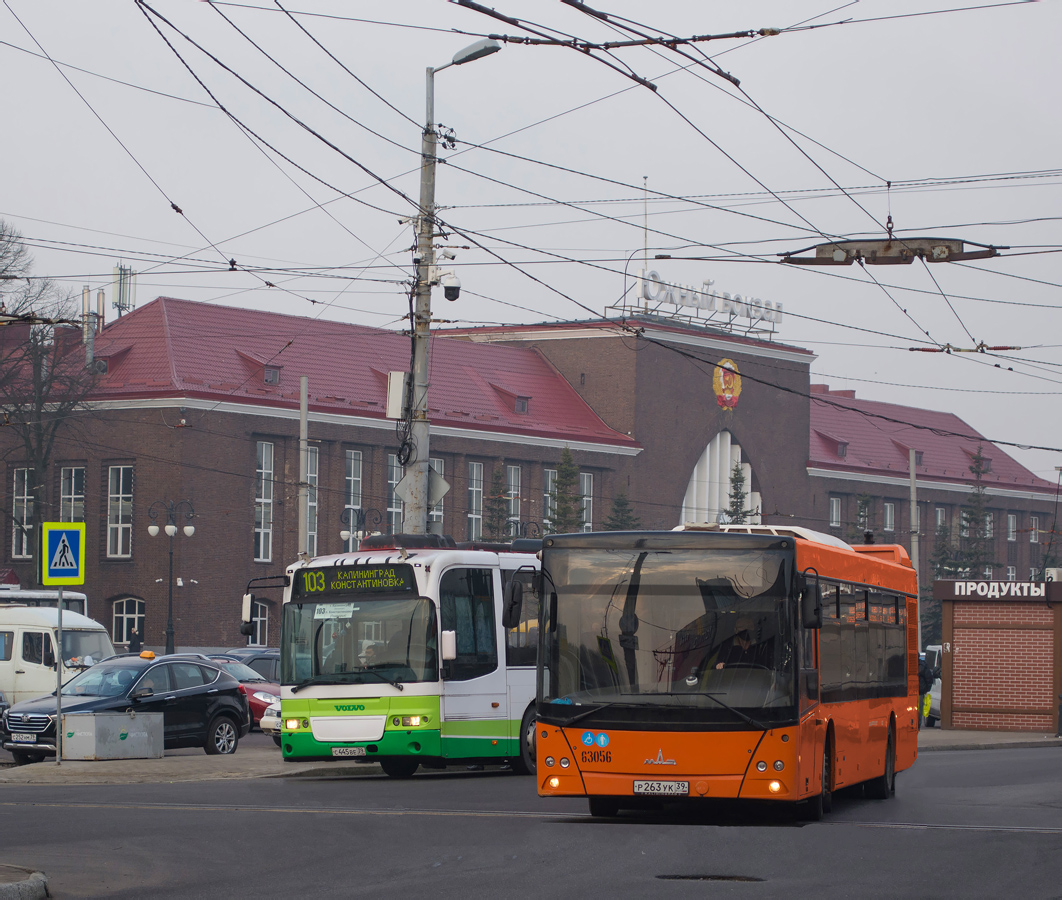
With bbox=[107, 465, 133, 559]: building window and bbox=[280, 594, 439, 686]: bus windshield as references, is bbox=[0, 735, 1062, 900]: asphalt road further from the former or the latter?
bbox=[107, 465, 133, 559]: building window

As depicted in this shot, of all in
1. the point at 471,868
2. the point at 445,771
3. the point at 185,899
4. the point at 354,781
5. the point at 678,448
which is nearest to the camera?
the point at 185,899

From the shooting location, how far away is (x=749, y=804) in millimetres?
16734

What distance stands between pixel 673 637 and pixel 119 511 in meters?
53.0

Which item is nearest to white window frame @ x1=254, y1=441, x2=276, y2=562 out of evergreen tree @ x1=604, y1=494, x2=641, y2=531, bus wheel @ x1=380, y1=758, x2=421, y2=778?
evergreen tree @ x1=604, y1=494, x2=641, y2=531

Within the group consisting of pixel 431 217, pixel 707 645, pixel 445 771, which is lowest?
pixel 445 771

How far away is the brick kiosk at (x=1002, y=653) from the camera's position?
36500 mm

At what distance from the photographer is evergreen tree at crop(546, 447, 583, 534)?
73500 mm

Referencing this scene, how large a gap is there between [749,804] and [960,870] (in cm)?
556

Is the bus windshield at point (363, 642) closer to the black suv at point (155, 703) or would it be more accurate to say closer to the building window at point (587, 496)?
the black suv at point (155, 703)

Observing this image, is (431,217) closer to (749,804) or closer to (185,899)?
(749,804)

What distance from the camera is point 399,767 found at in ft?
69.7

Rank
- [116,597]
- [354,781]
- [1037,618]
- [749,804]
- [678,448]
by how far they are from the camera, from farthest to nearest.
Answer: [678,448] → [116,597] → [1037,618] → [354,781] → [749,804]

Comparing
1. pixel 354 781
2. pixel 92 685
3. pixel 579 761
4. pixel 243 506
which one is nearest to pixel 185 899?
pixel 579 761

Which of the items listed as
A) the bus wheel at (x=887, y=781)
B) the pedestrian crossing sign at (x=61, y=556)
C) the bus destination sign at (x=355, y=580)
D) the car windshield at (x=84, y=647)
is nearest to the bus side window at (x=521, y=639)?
the bus destination sign at (x=355, y=580)
